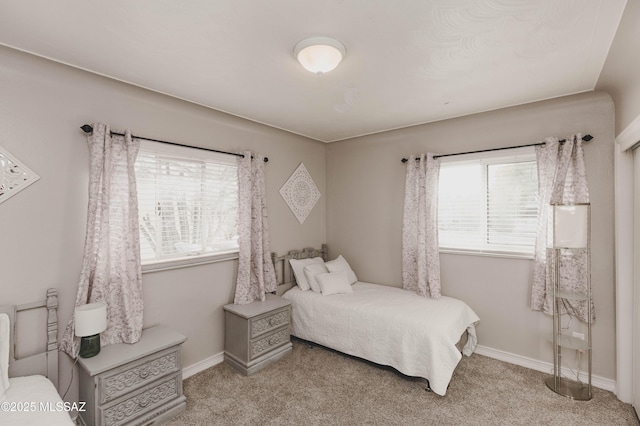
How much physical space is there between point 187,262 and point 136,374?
101 centimetres

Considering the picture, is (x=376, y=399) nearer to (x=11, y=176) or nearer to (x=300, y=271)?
(x=300, y=271)

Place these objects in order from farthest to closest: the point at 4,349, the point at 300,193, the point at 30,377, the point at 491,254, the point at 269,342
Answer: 1. the point at 300,193
2. the point at 491,254
3. the point at 269,342
4. the point at 30,377
5. the point at 4,349

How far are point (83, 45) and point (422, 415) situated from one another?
135 inches

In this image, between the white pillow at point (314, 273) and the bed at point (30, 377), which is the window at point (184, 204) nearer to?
the bed at point (30, 377)

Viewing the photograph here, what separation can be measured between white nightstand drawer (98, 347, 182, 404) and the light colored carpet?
15.3 inches

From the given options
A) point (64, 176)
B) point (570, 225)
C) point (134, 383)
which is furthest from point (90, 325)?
point (570, 225)

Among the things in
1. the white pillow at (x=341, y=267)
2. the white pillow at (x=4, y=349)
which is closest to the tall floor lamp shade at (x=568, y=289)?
the white pillow at (x=341, y=267)

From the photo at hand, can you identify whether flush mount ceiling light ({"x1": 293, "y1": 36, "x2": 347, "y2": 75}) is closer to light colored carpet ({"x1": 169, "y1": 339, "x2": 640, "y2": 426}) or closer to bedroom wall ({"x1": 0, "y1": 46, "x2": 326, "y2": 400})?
bedroom wall ({"x1": 0, "y1": 46, "x2": 326, "y2": 400})

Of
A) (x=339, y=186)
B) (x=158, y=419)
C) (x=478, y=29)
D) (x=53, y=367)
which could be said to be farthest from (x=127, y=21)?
(x=339, y=186)

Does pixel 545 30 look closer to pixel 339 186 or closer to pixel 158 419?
pixel 339 186

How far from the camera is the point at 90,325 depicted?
2025 millimetres

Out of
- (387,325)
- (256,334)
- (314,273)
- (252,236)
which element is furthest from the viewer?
(314,273)

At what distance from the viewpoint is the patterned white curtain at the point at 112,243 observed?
2.23 metres

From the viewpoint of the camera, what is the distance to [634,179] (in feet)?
7.75
